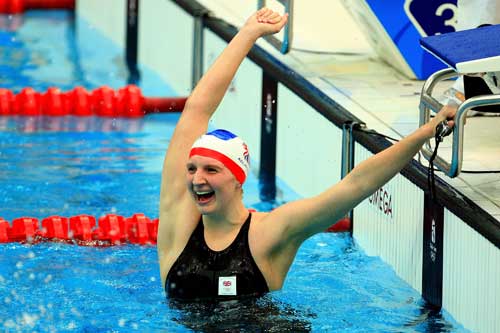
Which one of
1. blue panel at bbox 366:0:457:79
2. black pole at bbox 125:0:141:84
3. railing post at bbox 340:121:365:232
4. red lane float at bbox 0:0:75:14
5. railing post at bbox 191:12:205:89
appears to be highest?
blue panel at bbox 366:0:457:79

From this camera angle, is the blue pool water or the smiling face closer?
the smiling face

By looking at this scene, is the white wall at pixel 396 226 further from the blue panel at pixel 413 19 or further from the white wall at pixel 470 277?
Result: the blue panel at pixel 413 19

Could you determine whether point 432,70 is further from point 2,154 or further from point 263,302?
point 263,302

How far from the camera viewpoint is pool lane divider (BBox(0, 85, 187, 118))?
307 inches

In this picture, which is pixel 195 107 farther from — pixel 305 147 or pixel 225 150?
pixel 305 147

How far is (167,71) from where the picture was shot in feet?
30.0

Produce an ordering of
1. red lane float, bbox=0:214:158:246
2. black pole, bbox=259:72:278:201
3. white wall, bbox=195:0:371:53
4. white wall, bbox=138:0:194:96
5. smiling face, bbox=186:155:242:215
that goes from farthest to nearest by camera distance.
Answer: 1. white wall, bbox=138:0:194:96
2. white wall, bbox=195:0:371:53
3. black pole, bbox=259:72:278:201
4. red lane float, bbox=0:214:158:246
5. smiling face, bbox=186:155:242:215

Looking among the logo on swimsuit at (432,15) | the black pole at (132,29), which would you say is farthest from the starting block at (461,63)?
the black pole at (132,29)

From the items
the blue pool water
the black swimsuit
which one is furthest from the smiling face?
the blue pool water

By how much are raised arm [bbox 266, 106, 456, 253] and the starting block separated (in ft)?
1.26

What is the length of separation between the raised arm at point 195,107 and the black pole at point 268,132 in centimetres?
244

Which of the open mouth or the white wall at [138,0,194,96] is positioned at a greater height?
the open mouth

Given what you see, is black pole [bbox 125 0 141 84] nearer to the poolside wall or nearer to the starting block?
the poolside wall

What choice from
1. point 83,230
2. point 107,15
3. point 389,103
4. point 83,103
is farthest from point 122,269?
point 107,15
